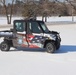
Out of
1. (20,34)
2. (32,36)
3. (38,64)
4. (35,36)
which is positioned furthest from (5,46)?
(38,64)

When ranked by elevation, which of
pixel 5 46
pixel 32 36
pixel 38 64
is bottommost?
pixel 38 64

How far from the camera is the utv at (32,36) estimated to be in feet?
46.4

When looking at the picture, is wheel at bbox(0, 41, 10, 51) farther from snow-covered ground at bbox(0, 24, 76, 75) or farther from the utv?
snow-covered ground at bbox(0, 24, 76, 75)

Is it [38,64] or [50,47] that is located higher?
[50,47]

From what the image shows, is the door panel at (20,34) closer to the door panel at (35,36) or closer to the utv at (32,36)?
the utv at (32,36)

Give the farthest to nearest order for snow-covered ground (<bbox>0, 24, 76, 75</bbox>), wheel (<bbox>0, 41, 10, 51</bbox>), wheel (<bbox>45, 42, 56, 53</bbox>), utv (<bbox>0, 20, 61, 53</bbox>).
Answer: wheel (<bbox>0, 41, 10, 51</bbox>) < utv (<bbox>0, 20, 61, 53</bbox>) < wheel (<bbox>45, 42, 56, 53</bbox>) < snow-covered ground (<bbox>0, 24, 76, 75</bbox>)

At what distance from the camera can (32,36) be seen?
14.3m

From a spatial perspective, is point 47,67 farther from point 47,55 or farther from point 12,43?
point 12,43

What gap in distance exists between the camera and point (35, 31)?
47.0ft

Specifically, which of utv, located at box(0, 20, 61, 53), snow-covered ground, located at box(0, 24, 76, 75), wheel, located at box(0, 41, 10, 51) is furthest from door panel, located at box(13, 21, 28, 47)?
snow-covered ground, located at box(0, 24, 76, 75)

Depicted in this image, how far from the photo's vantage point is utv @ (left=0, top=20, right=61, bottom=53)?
1413 centimetres

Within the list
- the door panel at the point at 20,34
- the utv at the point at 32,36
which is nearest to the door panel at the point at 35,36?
the utv at the point at 32,36

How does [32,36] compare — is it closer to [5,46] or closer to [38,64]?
[5,46]

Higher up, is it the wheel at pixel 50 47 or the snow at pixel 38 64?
the wheel at pixel 50 47
